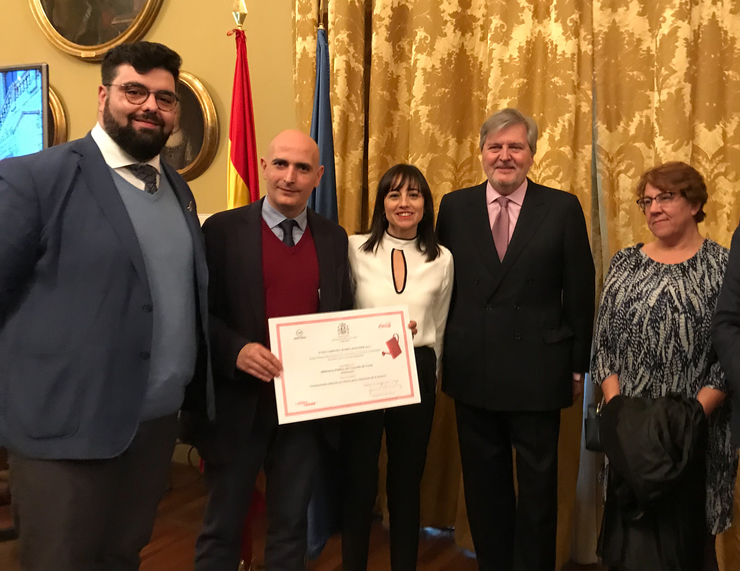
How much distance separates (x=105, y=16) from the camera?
346 cm

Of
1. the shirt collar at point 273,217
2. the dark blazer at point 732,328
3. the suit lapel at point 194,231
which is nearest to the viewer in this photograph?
the dark blazer at point 732,328

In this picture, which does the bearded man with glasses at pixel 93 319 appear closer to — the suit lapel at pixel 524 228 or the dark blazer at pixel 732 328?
the suit lapel at pixel 524 228

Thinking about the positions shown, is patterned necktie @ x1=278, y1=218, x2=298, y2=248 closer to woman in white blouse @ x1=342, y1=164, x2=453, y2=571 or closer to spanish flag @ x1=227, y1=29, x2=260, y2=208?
woman in white blouse @ x1=342, y1=164, x2=453, y2=571

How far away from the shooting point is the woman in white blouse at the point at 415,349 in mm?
1851

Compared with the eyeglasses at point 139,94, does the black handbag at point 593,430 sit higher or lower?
lower

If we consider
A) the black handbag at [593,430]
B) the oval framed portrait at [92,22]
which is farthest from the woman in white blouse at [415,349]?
the oval framed portrait at [92,22]

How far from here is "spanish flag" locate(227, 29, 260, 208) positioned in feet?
8.33

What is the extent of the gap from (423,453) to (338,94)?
1785 mm

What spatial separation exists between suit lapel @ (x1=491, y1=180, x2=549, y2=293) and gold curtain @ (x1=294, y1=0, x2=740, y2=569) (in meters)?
0.50

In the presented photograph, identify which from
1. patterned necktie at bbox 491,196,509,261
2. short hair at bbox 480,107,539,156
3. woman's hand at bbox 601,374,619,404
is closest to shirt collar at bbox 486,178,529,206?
patterned necktie at bbox 491,196,509,261

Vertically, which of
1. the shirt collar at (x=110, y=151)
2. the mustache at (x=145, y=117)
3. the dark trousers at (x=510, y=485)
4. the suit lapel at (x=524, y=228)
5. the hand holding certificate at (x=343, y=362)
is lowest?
the dark trousers at (x=510, y=485)

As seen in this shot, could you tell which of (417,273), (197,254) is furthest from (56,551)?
(417,273)

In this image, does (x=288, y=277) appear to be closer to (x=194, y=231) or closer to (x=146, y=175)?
(x=194, y=231)

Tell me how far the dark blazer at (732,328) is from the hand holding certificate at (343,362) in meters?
0.86
